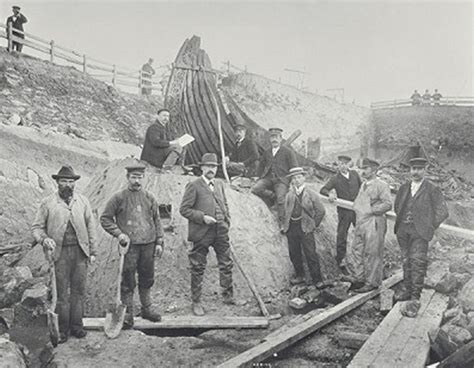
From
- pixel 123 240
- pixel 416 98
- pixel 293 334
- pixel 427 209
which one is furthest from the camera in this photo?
pixel 416 98

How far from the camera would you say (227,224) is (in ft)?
19.7

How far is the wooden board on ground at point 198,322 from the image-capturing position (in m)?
5.15

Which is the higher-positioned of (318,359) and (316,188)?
(316,188)

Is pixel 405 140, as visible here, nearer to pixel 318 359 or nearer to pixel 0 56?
pixel 0 56

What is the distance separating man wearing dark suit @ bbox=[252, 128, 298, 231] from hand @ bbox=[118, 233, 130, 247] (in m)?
3.32

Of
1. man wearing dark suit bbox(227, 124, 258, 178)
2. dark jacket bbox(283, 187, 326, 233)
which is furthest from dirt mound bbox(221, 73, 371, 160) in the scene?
dark jacket bbox(283, 187, 326, 233)

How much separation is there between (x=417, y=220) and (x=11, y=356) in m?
4.37

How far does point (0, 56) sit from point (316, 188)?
1010 centimetres

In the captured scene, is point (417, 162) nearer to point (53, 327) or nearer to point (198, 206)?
point (198, 206)

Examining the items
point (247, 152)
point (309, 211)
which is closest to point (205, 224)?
point (309, 211)

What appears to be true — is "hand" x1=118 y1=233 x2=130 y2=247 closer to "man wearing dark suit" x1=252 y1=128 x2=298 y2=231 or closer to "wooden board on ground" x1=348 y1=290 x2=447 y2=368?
"wooden board on ground" x1=348 y1=290 x2=447 y2=368

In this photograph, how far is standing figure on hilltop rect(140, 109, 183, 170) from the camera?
7164 millimetres

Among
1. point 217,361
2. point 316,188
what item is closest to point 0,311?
point 217,361

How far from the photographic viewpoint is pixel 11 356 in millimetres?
3895
